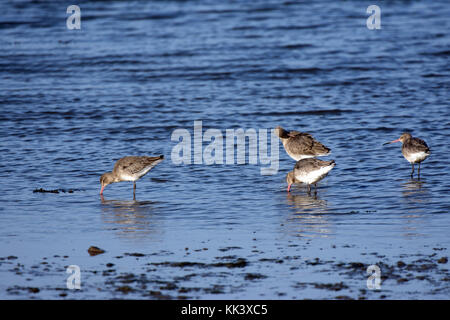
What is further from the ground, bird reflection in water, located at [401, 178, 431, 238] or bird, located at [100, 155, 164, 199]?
bird, located at [100, 155, 164, 199]

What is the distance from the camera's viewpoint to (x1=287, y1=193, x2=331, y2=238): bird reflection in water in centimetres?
962

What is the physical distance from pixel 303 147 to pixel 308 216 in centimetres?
338

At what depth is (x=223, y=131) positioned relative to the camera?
54.6 ft

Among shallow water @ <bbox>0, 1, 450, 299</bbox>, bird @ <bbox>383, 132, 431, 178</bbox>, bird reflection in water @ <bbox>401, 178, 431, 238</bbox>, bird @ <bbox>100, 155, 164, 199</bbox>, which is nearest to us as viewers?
shallow water @ <bbox>0, 1, 450, 299</bbox>

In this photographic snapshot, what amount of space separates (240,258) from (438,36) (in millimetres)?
20106

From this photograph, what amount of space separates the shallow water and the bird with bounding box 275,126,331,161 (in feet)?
1.39

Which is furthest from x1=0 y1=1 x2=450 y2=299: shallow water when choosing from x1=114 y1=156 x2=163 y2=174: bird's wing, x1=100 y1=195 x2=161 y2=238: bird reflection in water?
x1=114 y1=156 x2=163 y2=174: bird's wing

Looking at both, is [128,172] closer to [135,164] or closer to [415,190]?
[135,164]

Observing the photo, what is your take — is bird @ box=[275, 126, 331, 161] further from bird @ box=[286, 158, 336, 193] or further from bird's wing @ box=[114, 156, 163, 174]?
bird's wing @ box=[114, 156, 163, 174]

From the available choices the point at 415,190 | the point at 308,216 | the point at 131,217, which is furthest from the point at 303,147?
the point at 131,217

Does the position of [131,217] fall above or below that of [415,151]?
below

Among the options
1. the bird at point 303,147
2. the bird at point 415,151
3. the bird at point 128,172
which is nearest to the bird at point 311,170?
the bird at point 303,147
